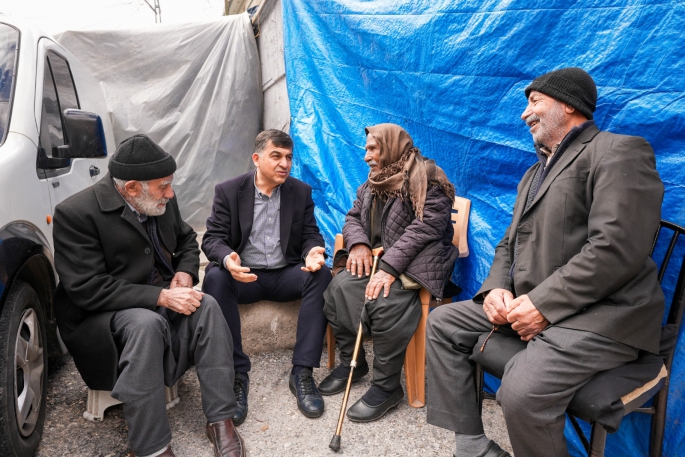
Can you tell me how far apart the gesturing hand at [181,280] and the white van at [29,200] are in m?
0.62

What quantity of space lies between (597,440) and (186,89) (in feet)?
20.6

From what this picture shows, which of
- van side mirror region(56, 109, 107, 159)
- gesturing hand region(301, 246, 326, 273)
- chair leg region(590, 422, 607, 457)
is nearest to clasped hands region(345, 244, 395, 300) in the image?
gesturing hand region(301, 246, 326, 273)

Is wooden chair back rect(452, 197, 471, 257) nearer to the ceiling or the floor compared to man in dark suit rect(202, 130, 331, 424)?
nearer to the ceiling

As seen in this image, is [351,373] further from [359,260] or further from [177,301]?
[177,301]

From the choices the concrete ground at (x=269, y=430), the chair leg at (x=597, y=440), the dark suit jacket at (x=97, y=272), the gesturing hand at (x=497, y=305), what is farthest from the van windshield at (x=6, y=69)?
the chair leg at (x=597, y=440)

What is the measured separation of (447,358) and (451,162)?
133cm

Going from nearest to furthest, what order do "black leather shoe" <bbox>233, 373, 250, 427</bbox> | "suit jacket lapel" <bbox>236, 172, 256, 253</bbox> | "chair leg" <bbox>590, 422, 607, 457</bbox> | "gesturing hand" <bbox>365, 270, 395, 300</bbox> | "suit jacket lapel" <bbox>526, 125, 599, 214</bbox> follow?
"chair leg" <bbox>590, 422, 607, 457</bbox> < "suit jacket lapel" <bbox>526, 125, 599, 214</bbox> < "black leather shoe" <bbox>233, 373, 250, 427</bbox> < "gesturing hand" <bbox>365, 270, 395, 300</bbox> < "suit jacket lapel" <bbox>236, 172, 256, 253</bbox>

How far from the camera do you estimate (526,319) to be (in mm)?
1944

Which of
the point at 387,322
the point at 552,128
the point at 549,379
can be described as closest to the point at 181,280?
the point at 387,322

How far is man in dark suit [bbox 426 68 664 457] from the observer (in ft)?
5.82

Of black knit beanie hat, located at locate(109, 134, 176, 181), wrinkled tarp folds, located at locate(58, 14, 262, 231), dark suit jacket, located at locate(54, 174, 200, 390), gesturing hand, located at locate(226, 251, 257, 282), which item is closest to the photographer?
dark suit jacket, located at locate(54, 174, 200, 390)

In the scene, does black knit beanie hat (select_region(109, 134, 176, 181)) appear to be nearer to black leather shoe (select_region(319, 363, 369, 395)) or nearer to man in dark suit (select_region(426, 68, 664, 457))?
black leather shoe (select_region(319, 363, 369, 395))

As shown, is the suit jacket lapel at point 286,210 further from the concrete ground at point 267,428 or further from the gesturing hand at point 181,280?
the concrete ground at point 267,428

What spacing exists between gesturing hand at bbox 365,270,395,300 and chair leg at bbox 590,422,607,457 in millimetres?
1256
